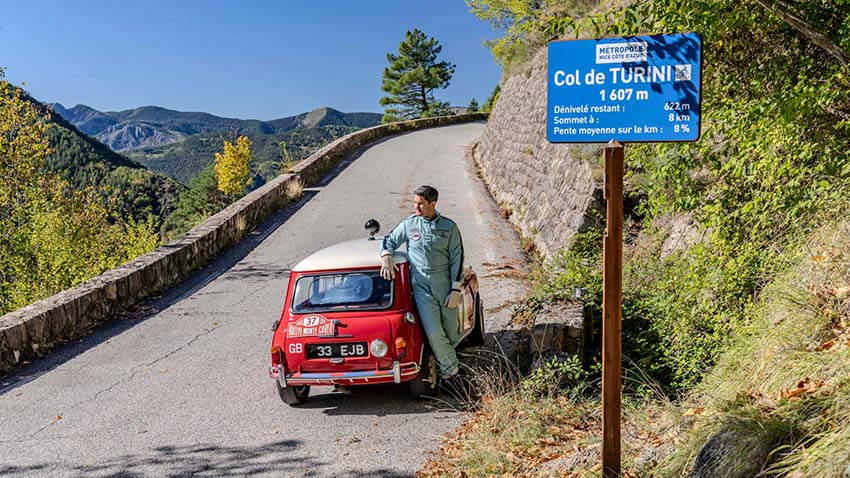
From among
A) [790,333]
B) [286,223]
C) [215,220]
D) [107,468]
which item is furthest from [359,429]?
[286,223]

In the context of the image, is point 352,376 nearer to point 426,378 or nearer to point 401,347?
point 401,347

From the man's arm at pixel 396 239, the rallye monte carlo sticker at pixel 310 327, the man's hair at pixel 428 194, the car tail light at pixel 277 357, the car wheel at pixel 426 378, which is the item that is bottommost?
the car wheel at pixel 426 378

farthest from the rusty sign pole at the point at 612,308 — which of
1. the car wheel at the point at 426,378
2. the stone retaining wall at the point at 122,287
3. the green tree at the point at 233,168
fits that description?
the green tree at the point at 233,168

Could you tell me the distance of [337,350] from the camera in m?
7.09

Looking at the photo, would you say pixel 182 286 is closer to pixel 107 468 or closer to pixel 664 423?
pixel 107 468

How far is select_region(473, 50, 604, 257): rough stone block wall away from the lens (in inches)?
511

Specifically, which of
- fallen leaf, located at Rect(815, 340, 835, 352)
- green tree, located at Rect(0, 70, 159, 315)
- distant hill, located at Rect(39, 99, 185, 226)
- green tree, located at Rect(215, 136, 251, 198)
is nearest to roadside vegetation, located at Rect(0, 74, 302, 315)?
green tree, located at Rect(0, 70, 159, 315)

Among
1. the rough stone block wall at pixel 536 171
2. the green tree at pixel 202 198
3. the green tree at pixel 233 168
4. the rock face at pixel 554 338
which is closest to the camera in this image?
the rock face at pixel 554 338

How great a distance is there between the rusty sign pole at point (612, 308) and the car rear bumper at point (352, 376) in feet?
9.30

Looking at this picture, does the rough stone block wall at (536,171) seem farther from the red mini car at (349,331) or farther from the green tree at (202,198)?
the green tree at (202,198)

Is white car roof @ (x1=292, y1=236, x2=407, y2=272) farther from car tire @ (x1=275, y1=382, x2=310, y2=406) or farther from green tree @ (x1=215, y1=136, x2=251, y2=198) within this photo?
green tree @ (x1=215, y1=136, x2=251, y2=198)

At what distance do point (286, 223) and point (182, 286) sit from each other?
5706 mm

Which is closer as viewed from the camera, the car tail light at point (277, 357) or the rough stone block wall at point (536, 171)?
the car tail light at point (277, 357)

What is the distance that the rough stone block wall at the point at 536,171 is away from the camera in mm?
12972
